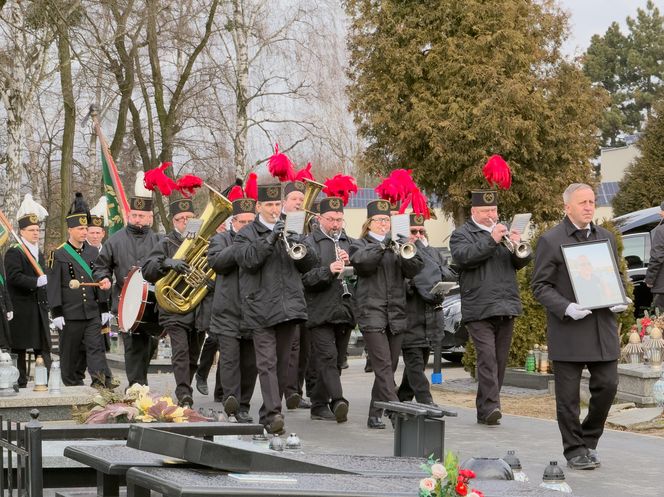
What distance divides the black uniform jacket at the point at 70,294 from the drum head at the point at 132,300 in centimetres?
146

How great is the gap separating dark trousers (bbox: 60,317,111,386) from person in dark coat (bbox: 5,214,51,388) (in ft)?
2.77

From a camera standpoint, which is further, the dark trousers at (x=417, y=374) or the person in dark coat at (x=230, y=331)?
the dark trousers at (x=417, y=374)

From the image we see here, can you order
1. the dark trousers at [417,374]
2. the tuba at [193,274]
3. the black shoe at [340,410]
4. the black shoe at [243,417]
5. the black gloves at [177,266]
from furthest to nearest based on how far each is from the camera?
the tuba at [193,274] < the black gloves at [177,266] < the dark trousers at [417,374] < the black shoe at [340,410] < the black shoe at [243,417]

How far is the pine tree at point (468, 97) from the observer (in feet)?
119

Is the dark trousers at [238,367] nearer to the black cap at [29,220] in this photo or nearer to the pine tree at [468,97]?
the black cap at [29,220]

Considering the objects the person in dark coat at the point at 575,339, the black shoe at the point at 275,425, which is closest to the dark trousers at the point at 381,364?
the black shoe at the point at 275,425

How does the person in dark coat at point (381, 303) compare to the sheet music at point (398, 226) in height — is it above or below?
below

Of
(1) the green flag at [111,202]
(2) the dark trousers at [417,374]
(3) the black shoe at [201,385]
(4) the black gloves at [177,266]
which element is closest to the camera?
(2) the dark trousers at [417,374]

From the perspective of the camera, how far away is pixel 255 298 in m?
11.1

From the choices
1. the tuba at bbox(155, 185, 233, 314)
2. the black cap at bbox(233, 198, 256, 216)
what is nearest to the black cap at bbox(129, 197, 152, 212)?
the tuba at bbox(155, 185, 233, 314)

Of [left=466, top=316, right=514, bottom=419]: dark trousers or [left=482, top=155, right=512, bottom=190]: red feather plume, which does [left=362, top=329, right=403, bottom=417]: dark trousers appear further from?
[left=482, top=155, right=512, bottom=190]: red feather plume

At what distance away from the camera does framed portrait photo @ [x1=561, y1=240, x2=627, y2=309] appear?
29.8ft

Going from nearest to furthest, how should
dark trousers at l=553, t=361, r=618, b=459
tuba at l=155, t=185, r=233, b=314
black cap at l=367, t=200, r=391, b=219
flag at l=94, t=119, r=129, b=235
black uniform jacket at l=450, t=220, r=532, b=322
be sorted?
dark trousers at l=553, t=361, r=618, b=459, black uniform jacket at l=450, t=220, r=532, b=322, black cap at l=367, t=200, r=391, b=219, tuba at l=155, t=185, r=233, b=314, flag at l=94, t=119, r=129, b=235

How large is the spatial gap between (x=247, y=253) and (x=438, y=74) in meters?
26.7
